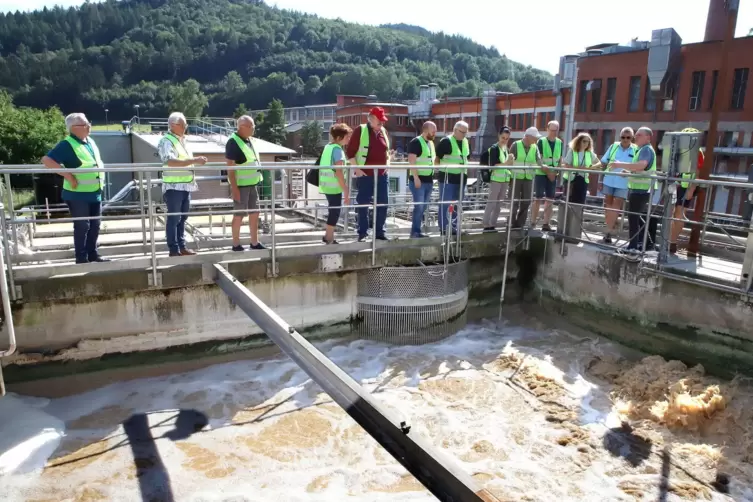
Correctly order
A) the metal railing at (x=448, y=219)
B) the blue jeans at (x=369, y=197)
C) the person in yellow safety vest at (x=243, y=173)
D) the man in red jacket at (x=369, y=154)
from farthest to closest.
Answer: the blue jeans at (x=369, y=197) → the man in red jacket at (x=369, y=154) → the person in yellow safety vest at (x=243, y=173) → the metal railing at (x=448, y=219)

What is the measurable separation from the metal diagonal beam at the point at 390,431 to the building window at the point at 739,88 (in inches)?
1114

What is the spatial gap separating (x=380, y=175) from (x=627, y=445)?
4.21 meters

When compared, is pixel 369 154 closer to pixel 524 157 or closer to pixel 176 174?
pixel 176 174

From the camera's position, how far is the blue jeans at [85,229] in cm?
584

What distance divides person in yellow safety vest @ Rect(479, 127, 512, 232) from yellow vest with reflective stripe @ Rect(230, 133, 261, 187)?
3482 millimetres

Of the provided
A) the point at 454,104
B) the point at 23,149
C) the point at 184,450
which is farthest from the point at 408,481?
the point at 454,104

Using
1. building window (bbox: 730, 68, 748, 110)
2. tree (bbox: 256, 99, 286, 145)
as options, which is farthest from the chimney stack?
tree (bbox: 256, 99, 286, 145)

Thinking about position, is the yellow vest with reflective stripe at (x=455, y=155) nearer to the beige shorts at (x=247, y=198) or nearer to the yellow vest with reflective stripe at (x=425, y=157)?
the yellow vest with reflective stripe at (x=425, y=157)

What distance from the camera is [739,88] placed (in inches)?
1009

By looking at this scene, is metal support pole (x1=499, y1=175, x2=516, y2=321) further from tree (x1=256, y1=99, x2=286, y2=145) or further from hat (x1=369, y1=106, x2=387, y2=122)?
tree (x1=256, y1=99, x2=286, y2=145)

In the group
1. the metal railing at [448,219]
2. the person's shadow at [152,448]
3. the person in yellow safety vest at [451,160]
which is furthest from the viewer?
the person in yellow safety vest at [451,160]

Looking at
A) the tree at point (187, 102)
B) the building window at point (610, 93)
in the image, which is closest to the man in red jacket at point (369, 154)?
the building window at point (610, 93)

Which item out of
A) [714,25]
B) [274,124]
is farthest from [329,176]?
[274,124]

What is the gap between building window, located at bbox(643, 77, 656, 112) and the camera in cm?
2962
